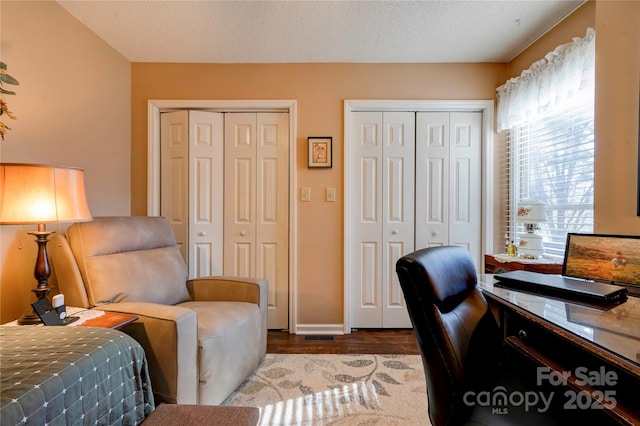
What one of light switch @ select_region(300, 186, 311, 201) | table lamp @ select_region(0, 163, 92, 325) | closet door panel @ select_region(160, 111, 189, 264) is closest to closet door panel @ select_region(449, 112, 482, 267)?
light switch @ select_region(300, 186, 311, 201)

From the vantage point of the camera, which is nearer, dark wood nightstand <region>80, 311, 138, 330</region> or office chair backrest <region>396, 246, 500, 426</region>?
office chair backrest <region>396, 246, 500, 426</region>

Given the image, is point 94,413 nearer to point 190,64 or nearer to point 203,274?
point 203,274

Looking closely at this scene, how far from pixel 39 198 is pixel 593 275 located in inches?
90.6

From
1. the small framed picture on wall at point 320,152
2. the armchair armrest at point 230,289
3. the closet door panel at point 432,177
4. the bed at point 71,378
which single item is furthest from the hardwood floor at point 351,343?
the small framed picture on wall at point 320,152

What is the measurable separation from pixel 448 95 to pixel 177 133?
2.44 meters

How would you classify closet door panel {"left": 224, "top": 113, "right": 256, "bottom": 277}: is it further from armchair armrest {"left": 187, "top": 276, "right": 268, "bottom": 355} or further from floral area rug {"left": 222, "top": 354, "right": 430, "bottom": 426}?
floral area rug {"left": 222, "top": 354, "right": 430, "bottom": 426}

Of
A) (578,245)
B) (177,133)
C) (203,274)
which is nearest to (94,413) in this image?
(203,274)

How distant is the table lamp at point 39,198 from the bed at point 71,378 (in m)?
0.38

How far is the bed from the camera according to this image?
2.44 ft

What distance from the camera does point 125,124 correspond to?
2482 millimetres

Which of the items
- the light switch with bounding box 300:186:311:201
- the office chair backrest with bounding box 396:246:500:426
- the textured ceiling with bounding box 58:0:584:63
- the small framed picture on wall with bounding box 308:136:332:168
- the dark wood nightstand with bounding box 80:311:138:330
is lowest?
the dark wood nightstand with bounding box 80:311:138:330

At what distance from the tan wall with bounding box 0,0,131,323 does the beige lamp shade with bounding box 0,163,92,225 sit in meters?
0.54

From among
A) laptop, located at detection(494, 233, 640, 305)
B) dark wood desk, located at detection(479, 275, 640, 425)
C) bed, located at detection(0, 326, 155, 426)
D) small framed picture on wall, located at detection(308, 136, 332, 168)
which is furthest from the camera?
small framed picture on wall, located at detection(308, 136, 332, 168)

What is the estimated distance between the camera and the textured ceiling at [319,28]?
1.83m
